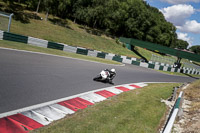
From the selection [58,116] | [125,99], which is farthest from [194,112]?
[58,116]

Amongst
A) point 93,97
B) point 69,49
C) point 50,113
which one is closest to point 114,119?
point 50,113

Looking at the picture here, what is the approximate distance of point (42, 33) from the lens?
3575cm

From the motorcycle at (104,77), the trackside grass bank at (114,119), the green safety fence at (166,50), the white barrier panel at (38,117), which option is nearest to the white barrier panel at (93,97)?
the trackside grass bank at (114,119)

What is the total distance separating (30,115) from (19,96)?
1227 millimetres

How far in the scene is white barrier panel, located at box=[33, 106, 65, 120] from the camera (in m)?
5.39

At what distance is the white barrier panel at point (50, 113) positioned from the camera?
5386 mm

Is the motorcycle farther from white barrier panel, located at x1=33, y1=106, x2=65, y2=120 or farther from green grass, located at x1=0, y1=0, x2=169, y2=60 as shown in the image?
green grass, located at x1=0, y1=0, x2=169, y2=60

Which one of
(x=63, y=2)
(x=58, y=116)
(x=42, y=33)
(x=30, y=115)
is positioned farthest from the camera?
(x=63, y=2)

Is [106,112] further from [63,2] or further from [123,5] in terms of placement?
[123,5]

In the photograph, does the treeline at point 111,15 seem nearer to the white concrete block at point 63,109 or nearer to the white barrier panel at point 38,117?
the white concrete block at point 63,109

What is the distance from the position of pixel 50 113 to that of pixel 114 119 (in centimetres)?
194

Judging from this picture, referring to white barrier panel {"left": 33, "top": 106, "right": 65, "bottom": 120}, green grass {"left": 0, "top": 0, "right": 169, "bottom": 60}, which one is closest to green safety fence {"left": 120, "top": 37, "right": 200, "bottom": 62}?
green grass {"left": 0, "top": 0, "right": 169, "bottom": 60}

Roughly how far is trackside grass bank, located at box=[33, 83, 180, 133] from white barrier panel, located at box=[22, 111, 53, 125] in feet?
0.73

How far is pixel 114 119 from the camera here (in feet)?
19.2
